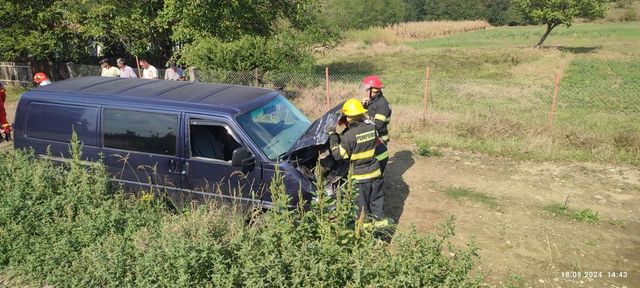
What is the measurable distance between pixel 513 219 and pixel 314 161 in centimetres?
304

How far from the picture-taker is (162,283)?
3.49 m

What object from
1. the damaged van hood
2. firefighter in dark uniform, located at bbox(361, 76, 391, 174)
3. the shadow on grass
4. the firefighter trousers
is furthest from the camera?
the shadow on grass

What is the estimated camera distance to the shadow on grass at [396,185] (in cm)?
619

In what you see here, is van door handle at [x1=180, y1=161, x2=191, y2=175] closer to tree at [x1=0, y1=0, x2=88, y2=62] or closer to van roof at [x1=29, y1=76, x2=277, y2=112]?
van roof at [x1=29, y1=76, x2=277, y2=112]

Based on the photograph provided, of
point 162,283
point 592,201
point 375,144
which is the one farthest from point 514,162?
point 162,283

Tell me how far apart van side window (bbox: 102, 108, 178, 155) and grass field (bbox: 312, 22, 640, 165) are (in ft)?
19.4

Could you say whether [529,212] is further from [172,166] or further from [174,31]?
[174,31]

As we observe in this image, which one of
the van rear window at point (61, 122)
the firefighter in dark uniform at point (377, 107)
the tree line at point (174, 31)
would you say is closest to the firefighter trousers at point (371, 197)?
the firefighter in dark uniform at point (377, 107)

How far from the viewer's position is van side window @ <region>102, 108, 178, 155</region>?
4.88 m

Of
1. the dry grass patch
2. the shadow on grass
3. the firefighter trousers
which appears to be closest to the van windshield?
the firefighter trousers

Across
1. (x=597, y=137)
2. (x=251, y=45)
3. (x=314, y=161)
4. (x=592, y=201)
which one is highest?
(x=251, y=45)

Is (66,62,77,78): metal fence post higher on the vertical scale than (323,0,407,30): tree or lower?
lower

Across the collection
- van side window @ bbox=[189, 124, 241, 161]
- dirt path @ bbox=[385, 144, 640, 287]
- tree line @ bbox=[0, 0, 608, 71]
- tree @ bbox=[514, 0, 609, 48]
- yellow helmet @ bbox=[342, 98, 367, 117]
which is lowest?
dirt path @ bbox=[385, 144, 640, 287]

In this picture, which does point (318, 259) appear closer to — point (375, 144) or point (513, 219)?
point (375, 144)
